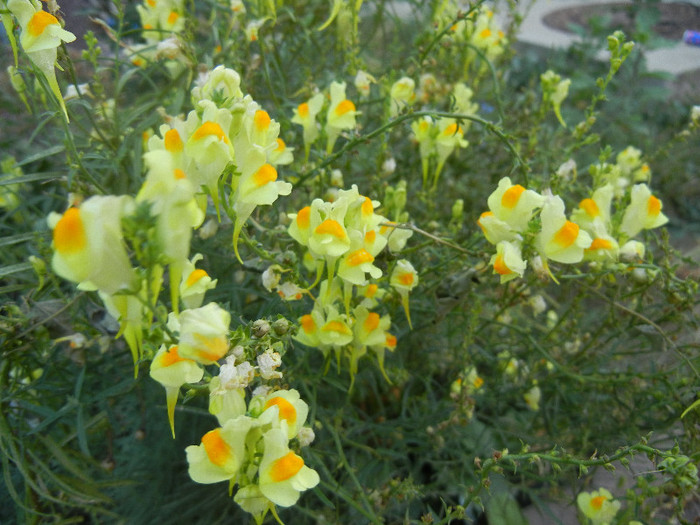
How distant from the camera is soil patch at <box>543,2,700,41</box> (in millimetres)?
3916

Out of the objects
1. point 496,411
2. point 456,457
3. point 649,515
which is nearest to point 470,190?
point 496,411

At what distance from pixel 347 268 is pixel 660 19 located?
13.3 feet

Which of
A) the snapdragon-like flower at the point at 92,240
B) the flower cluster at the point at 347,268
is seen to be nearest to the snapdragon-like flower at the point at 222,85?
the flower cluster at the point at 347,268

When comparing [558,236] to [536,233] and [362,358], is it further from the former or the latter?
[362,358]

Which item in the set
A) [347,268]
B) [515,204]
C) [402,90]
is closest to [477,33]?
[402,90]

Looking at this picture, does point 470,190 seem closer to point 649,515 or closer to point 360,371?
point 360,371

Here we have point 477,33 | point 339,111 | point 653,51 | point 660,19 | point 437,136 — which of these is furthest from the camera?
point 660,19

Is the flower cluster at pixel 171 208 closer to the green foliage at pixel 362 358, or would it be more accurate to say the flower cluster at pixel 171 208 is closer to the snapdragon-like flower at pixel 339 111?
the green foliage at pixel 362 358

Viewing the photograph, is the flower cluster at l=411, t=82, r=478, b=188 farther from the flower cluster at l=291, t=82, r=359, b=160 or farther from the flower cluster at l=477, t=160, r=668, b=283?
the flower cluster at l=477, t=160, r=668, b=283

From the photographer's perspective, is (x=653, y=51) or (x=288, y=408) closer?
(x=288, y=408)

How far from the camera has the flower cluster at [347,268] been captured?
0.61 m

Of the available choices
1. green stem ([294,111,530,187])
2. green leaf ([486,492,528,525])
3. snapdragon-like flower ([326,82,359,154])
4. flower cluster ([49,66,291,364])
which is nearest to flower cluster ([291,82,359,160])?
snapdragon-like flower ([326,82,359,154])

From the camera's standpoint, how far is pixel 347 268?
2.04ft

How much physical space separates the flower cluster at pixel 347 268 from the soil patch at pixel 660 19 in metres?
3.63
